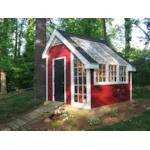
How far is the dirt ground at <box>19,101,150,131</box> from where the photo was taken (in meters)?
6.52

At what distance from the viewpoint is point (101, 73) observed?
29.2 ft

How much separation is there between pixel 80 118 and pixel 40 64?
4.93 m

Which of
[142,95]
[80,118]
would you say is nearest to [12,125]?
[80,118]

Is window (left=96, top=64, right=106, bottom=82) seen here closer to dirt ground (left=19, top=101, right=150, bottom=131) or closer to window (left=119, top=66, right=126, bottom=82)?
dirt ground (left=19, top=101, right=150, bottom=131)

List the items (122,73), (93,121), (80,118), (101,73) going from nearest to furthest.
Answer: (93,121), (80,118), (101,73), (122,73)

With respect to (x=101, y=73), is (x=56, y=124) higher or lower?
lower

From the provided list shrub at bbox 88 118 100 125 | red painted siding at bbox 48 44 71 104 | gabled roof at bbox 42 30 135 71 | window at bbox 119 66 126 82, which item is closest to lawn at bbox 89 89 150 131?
shrub at bbox 88 118 100 125

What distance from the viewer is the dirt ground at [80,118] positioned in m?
6.52

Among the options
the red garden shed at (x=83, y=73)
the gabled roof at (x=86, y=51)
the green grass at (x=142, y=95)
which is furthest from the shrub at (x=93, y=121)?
the green grass at (x=142, y=95)

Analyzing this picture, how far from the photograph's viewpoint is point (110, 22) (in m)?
24.0

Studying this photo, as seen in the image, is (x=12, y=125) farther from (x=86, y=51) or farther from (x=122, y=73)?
(x=122, y=73)

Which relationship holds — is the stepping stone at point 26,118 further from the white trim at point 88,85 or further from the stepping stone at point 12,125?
the white trim at point 88,85

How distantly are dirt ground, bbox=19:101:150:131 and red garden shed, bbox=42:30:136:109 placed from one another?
26.1 inches
